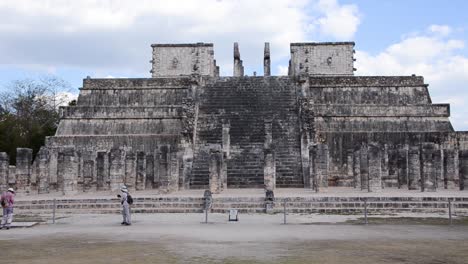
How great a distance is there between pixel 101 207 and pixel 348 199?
7732mm

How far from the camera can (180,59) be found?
36344 millimetres

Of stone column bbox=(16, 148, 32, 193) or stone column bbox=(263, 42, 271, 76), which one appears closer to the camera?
stone column bbox=(16, 148, 32, 193)

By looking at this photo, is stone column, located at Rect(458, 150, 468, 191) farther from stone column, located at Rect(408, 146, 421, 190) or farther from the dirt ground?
the dirt ground

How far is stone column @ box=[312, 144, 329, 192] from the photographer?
20.7 m

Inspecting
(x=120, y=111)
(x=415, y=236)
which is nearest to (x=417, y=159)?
(x=415, y=236)

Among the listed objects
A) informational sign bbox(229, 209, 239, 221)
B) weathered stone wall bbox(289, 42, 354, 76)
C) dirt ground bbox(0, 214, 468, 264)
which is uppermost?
weathered stone wall bbox(289, 42, 354, 76)

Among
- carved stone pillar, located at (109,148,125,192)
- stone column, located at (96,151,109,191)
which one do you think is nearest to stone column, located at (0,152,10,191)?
stone column, located at (96,151,109,191)

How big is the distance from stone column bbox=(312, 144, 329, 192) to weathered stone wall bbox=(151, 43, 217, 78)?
15.3 meters

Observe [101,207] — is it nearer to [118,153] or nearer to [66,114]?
[118,153]

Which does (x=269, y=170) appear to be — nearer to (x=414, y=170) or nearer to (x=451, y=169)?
(x=414, y=170)

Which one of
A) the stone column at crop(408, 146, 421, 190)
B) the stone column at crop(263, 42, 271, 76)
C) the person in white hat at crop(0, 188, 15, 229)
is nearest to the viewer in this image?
the person in white hat at crop(0, 188, 15, 229)

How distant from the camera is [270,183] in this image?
70.1ft

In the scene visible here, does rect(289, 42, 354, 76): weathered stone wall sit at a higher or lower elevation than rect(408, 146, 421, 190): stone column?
higher

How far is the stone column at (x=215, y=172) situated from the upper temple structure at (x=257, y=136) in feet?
0.13
